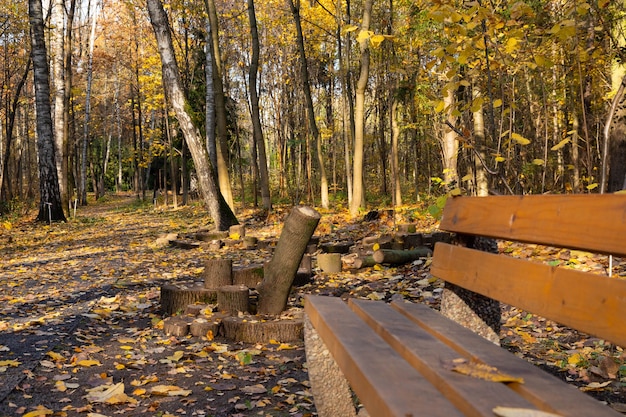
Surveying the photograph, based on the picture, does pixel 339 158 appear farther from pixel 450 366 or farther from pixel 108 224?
pixel 450 366

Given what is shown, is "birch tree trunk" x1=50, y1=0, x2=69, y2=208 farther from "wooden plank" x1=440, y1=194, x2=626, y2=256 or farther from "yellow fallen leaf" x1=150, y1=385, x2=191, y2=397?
"wooden plank" x1=440, y1=194, x2=626, y2=256

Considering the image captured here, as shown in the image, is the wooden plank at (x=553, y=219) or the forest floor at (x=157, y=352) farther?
the forest floor at (x=157, y=352)

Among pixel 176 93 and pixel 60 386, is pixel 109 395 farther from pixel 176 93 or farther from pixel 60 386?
pixel 176 93

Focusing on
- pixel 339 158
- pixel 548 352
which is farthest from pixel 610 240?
pixel 339 158

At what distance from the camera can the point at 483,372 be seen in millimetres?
1616

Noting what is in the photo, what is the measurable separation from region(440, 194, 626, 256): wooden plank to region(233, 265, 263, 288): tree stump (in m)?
3.40

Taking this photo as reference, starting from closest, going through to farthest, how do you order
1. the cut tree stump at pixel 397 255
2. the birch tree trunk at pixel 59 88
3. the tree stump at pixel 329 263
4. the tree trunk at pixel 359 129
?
the tree stump at pixel 329 263
the cut tree stump at pixel 397 255
the tree trunk at pixel 359 129
the birch tree trunk at pixel 59 88

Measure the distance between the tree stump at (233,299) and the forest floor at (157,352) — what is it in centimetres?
46

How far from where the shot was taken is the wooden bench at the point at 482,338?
1440mm

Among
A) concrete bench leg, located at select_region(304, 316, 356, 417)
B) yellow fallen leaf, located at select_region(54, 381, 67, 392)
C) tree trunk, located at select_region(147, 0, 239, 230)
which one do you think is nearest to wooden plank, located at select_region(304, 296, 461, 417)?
concrete bench leg, located at select_region(304, 316, 356, 417)

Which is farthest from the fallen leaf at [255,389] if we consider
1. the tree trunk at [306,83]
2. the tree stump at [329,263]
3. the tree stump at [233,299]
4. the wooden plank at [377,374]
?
the tree trunk at [306,83]

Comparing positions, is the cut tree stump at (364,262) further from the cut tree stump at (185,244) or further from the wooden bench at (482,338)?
the wooden bench at (482,338)

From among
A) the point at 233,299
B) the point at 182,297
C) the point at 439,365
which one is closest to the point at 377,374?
the point at 439,365

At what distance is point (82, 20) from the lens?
31812 mm
